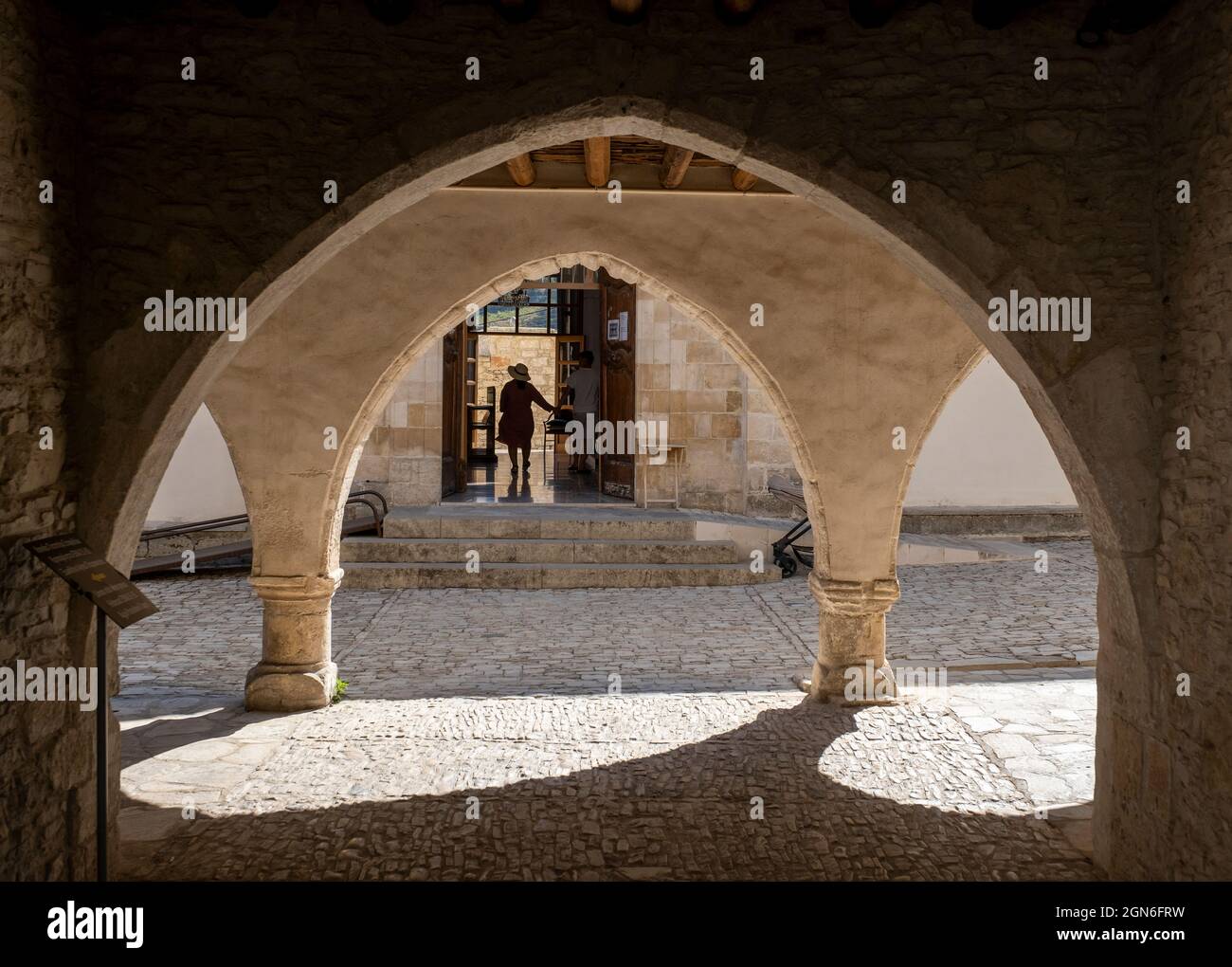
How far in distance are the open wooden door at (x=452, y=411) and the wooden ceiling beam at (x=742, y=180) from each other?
6.40 meters

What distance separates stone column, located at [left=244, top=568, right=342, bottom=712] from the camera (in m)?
5.79

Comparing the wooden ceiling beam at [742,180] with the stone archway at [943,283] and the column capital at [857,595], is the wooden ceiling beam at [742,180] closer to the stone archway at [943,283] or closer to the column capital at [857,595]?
the stone archway at [943,283]

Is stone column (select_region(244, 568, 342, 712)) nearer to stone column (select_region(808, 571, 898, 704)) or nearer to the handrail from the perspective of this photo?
stone column (select_region(808, 571, 898, 704))

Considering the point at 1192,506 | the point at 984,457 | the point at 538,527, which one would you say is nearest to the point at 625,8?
the point at 1192,506

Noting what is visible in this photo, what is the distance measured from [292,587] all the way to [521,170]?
2.81m

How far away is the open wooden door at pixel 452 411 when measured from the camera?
38.1ft

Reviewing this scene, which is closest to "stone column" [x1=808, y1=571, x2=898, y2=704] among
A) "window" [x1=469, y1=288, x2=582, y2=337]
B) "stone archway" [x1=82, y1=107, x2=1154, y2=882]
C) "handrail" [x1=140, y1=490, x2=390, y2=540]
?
"stone archway" [x1=82, y1=107, x2=1154, y2=882]

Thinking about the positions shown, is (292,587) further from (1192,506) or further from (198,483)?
(198,483)

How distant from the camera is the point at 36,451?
9.73ft

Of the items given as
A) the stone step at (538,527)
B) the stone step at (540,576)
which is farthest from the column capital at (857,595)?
the stone step at (538,527)

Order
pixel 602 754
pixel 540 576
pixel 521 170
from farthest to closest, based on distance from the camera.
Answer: pixel 540 576, pixel 521 170, pixel 602 754

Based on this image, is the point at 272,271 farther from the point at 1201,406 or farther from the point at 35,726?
the point at 1201,406
